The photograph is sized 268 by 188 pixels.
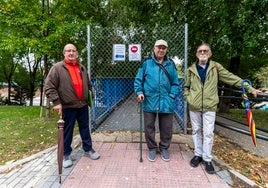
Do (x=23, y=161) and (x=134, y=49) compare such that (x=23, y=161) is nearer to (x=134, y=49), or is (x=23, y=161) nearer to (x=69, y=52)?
(x=69, y=52)

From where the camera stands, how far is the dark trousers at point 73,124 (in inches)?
164

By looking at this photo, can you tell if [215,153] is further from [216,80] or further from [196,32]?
[196,32]

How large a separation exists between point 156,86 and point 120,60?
172 cm

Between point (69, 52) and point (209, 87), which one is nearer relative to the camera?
point (209, 87)

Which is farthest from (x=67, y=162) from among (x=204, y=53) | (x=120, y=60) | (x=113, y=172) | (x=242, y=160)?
(x=242, y=160)

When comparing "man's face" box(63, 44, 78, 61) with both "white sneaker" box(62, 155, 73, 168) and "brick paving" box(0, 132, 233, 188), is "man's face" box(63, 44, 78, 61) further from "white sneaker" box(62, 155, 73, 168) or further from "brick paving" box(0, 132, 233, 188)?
"brick paving" box(0, 132, 233, 188)

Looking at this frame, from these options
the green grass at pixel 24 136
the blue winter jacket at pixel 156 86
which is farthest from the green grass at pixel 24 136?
the blue winter jacket at pixel 156 86

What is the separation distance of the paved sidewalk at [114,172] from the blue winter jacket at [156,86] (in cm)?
85

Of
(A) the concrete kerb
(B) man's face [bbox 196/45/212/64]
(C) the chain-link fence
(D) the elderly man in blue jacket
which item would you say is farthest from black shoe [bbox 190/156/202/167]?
(A) the concrete kerb

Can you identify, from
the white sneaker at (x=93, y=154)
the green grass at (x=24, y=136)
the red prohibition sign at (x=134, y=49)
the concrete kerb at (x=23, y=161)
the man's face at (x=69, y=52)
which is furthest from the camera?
the red prohibition sign at (x=134, y=49)

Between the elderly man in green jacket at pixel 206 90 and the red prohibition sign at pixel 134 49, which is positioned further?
the red prohibition sign at pixel 134 49

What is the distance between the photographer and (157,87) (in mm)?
4250

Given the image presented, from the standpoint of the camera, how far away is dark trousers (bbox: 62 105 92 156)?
4164 mm

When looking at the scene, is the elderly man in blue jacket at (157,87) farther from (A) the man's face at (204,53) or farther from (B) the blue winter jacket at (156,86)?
(A) the man's face at (204,53)
